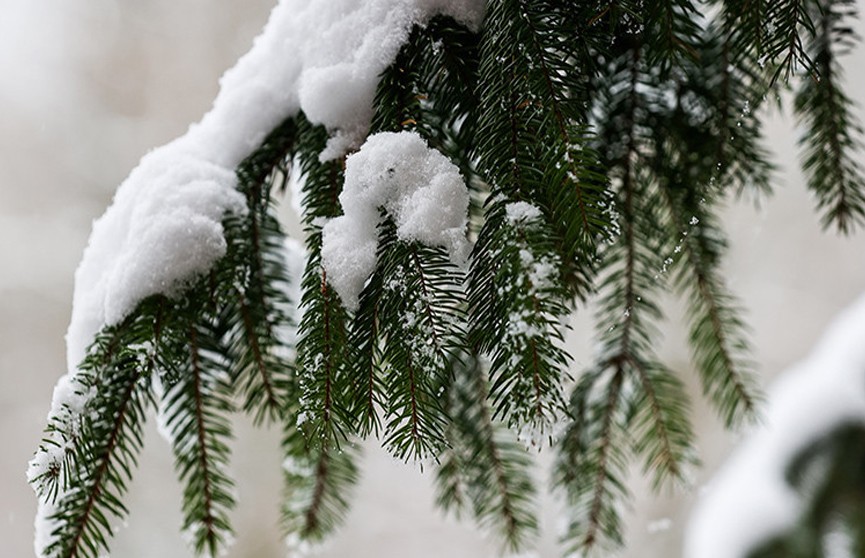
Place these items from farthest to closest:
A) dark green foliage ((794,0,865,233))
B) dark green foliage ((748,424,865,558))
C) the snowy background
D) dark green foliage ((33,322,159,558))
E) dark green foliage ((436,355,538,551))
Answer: the snowy background, dark green foliage ((748,424,865,558)), dark green foliage ((436,355,538,551)), dark green foliage ((794,0,865,233)), dark green foliage ((33,322,159,558))

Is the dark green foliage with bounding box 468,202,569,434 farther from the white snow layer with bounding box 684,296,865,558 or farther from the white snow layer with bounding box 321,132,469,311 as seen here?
the white snow layer with bounding box 684,296,865,558

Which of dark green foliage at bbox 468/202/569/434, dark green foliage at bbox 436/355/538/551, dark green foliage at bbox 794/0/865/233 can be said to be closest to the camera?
dark green foliage at bbox 468/202/569/434

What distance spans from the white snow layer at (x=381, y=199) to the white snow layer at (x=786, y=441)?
3.04ft

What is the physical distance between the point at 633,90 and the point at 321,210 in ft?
1.24

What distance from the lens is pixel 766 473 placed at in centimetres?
131

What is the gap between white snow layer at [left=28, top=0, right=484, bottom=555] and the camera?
55cm

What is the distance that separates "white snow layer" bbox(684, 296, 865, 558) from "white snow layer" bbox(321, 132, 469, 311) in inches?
36.5

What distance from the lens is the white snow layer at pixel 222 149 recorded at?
1.81ft

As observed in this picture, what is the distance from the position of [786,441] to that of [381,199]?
110 cm

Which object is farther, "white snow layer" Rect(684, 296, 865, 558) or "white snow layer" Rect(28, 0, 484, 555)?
"white snow layer" Rect(684, 296, 865, 558)

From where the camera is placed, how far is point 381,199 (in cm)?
48

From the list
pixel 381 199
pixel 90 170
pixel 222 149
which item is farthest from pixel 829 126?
pixel 90 170

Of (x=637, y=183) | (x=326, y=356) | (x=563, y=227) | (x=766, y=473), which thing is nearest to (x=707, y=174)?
(x=637, y=183)

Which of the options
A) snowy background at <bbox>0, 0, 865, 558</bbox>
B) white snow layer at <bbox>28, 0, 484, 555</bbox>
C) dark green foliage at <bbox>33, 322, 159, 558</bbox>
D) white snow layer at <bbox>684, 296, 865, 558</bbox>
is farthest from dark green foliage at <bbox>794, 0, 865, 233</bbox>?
snowy background at <bbox>0, 0, 865, 558</bbox>
